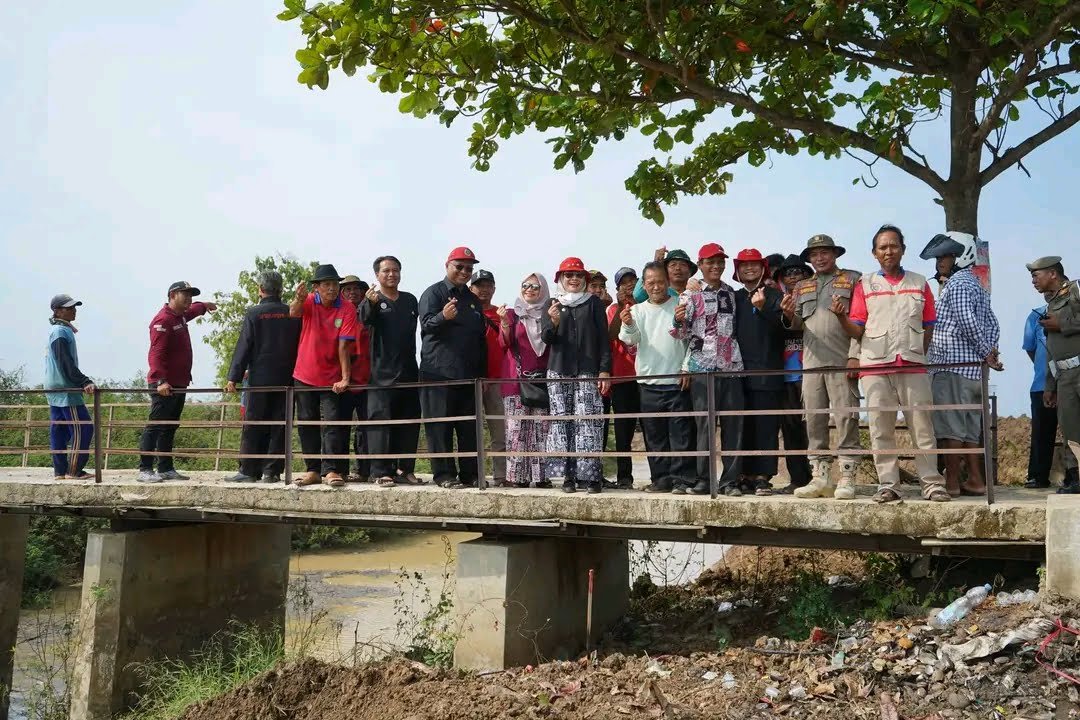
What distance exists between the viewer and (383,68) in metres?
8.48

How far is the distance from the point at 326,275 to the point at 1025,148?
606cm

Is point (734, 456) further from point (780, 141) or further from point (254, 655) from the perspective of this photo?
point (254, 655)

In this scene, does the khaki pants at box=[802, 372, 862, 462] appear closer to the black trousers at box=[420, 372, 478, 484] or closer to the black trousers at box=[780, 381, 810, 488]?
the black trousers at box=[780, 381, 810, 488]

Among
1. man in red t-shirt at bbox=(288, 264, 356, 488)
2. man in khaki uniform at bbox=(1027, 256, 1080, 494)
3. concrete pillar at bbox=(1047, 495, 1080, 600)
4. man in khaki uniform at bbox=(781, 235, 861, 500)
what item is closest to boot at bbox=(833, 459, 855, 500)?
man in khaki uniform at bbox=(781, 235, 861, 500)

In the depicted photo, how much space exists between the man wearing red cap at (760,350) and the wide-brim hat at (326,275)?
138 inches

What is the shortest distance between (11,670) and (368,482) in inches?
220

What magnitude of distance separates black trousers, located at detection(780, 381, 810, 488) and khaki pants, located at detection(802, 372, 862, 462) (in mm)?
438

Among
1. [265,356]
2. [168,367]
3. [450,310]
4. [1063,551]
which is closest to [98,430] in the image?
[168,367]

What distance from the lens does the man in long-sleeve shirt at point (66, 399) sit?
9922mm

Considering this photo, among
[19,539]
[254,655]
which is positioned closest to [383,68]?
[254,655]

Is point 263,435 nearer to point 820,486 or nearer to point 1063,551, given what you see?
point 820,486

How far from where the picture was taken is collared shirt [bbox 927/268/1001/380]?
22.1 ft

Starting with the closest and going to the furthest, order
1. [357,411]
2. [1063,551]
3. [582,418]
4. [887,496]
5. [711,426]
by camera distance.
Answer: [1063,551] → [887,496] → [711,426] → [582,418] → [357,411]

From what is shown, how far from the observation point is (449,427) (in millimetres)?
8297
